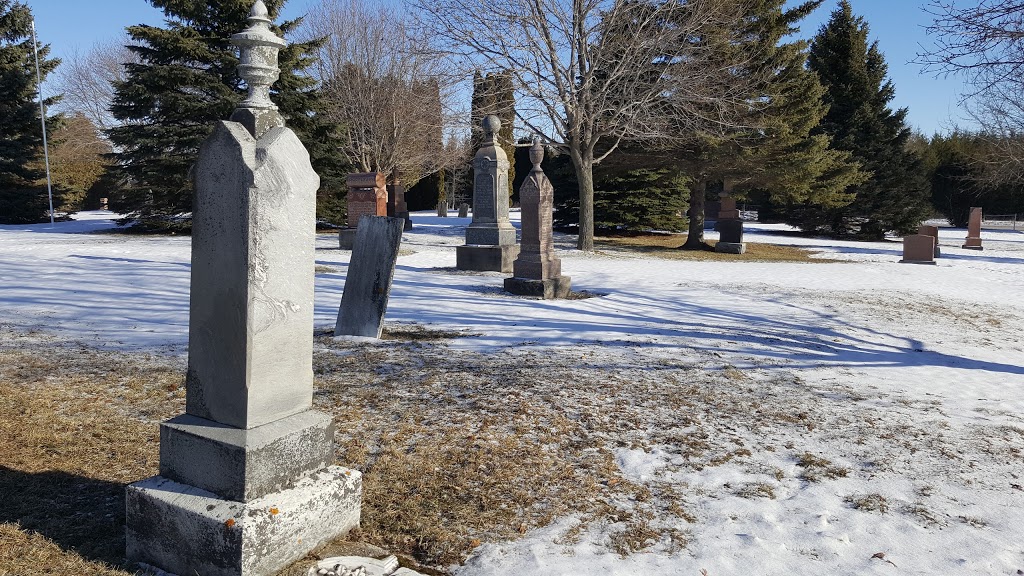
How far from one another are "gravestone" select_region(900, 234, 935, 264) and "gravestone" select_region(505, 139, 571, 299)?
45.6ft

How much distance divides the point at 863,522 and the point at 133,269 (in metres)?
11.7

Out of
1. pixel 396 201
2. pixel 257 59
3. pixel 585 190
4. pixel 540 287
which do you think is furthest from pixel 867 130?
pixel 257 59

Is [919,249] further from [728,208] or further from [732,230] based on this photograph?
[728,208]

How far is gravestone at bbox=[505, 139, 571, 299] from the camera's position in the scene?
10.6m

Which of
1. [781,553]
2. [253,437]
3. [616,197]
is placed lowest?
[781,553]

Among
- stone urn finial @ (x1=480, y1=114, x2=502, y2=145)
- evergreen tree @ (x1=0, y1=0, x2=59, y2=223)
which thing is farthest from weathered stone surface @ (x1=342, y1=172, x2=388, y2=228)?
evergreen tree @ (x1=0, y1=0, x2=59, y2=223)

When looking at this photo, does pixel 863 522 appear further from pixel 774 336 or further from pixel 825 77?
pixel 825 77

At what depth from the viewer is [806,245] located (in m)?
27.4

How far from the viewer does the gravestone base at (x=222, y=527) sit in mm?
2465

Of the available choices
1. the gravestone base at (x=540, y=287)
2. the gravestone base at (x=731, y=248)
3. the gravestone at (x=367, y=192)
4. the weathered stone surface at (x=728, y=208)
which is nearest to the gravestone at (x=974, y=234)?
the weathered stone surface at (x=728, y=208)

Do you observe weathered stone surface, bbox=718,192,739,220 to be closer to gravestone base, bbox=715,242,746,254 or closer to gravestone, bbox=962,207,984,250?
gravestone base, bbox=715,242,746,254

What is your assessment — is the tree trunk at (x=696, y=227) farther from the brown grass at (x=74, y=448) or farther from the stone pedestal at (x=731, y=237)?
the brown grass at (x=74, y=448)

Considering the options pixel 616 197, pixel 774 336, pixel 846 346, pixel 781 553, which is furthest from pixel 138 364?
pixel 616 197

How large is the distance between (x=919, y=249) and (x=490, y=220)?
13.7 metres
